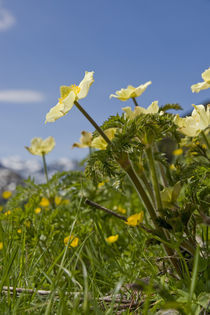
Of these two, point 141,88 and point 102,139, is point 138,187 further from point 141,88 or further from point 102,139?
point 141,88

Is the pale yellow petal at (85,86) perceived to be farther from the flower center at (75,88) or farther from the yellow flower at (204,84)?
the yellow flower at (204,84)

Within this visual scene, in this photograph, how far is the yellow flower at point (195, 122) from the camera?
130cm

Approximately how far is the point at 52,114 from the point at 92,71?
0.82ft

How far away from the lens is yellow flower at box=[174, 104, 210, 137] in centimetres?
130

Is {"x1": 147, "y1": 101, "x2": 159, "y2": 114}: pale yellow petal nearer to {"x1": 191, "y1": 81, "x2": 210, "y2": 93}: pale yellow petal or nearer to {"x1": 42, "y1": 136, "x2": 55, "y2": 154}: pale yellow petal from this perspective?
{"x1": 191, "y1": 81, "x2": 210, "y2": 93}: pale yellow petal

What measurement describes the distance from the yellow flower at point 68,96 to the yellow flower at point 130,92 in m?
0.25

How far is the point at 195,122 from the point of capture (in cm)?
136

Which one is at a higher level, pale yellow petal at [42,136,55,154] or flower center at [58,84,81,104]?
pale yellow petal at [42,136,55,154]

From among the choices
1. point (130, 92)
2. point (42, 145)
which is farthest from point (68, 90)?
point (42, 145)

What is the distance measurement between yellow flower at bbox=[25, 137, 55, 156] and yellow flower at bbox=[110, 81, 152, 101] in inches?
69.3

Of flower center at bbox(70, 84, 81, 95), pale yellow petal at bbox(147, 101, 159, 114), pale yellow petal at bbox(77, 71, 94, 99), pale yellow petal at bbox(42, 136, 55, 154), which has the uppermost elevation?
pale yellow petal at bbox(42, 136, 55, 154)

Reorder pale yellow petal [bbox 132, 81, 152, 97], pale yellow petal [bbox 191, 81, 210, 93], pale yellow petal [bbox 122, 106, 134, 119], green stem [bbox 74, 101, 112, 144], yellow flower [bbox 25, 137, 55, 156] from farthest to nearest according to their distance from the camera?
1. yellow flower [bbox 25, 137, 55, 156]
2. pale yellow petal [bbox 132, 81, 152, 97]
3. pale yellow petal [bbox 191, 81, 210, 93]
4. pale yellow petal [bbox 122, 106, 134, 119]
5. green stem [bbox 74, 101, 112, 144]

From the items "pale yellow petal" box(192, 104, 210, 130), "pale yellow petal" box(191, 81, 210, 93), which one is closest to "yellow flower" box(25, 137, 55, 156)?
"pale yellow petal" box(191, 81, 210, 93)

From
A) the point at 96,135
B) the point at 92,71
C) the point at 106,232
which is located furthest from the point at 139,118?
the point at 106,232
